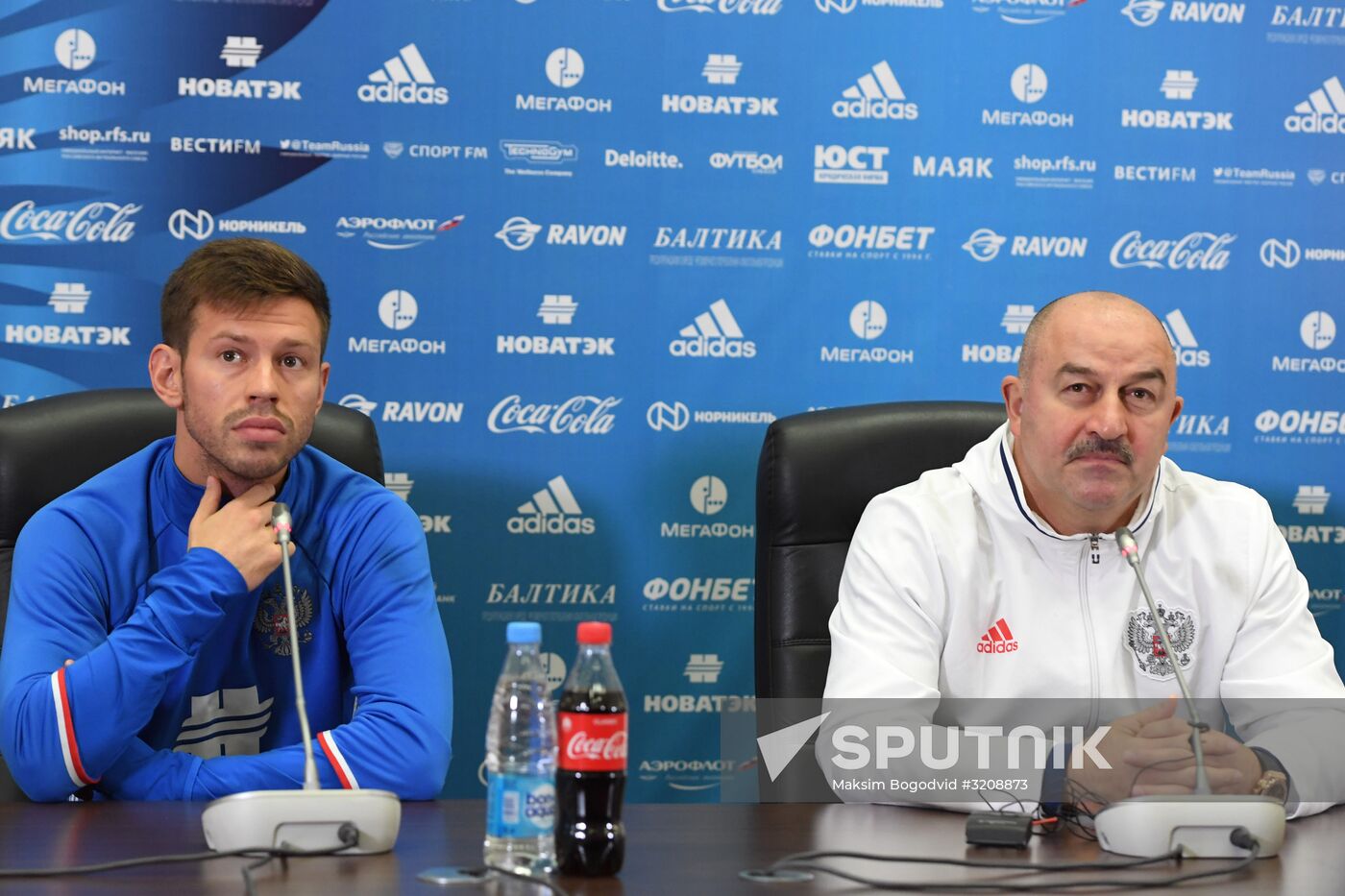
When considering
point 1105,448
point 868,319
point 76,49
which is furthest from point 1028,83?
point 76,49

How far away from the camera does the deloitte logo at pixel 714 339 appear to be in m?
3.10

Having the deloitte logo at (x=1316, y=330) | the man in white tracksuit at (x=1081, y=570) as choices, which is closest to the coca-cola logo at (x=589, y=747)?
the man in white tracksuit at (x=1081, y=570)

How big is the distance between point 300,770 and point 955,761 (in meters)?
0.88

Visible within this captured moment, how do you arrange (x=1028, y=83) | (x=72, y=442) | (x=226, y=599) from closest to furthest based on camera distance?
1. (x=226, y=599)
2. (x=72, y=442)
3. (x=1028, y=83)

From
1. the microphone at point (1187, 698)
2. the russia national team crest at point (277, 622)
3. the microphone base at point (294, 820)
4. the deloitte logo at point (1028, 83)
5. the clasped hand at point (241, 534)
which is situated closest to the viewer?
the microphone base at point (294, 820)

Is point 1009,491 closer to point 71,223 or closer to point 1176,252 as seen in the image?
point 1176,252

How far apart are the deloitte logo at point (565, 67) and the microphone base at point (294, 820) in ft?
6.69

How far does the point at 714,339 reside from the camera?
10.2 ft

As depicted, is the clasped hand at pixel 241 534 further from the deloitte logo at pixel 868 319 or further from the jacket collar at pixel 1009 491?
the deloitte logo at pixel 868 319

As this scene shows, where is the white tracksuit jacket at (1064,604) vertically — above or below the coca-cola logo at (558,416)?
below

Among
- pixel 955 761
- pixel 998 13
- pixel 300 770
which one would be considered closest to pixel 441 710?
pixel 300 770

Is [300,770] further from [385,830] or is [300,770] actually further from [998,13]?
[998,13]

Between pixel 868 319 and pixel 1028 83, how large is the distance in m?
0.65

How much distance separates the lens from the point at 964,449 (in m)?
2.46
